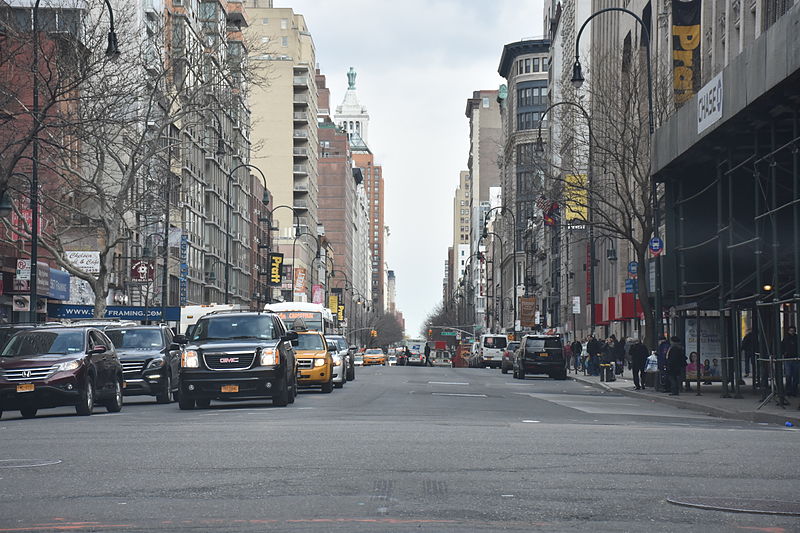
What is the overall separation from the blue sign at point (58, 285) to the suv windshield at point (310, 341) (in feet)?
74.8

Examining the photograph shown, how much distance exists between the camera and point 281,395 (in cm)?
2703

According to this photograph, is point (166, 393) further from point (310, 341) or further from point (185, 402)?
point (310, 341)

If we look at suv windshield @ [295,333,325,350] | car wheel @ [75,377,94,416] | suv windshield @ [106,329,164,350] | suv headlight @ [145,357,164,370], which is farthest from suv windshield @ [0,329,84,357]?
suv windshield @ [295,333,325,350]

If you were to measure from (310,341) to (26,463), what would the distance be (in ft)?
74.0

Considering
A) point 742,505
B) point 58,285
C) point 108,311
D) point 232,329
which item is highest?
point 58,285

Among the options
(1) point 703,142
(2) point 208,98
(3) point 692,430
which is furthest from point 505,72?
(3) point 692,430

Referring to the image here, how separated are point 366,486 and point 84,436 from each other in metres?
7.56

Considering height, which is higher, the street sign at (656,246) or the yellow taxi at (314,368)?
the street sign at (656,246)

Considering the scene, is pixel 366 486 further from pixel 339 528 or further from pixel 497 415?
pixel 497 415

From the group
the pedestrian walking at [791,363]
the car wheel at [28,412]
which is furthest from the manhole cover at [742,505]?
the pedestrian walking at [791,363]

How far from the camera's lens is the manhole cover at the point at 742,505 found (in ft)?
31.7

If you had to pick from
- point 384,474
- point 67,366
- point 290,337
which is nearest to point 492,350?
point 290,337

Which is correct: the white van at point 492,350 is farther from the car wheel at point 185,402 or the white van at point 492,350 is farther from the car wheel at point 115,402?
the car wheel at point 115,402

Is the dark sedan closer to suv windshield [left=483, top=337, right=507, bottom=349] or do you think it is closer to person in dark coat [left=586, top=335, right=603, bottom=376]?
person in dark coat [left=586, top=335, right=603, bottom=376]
